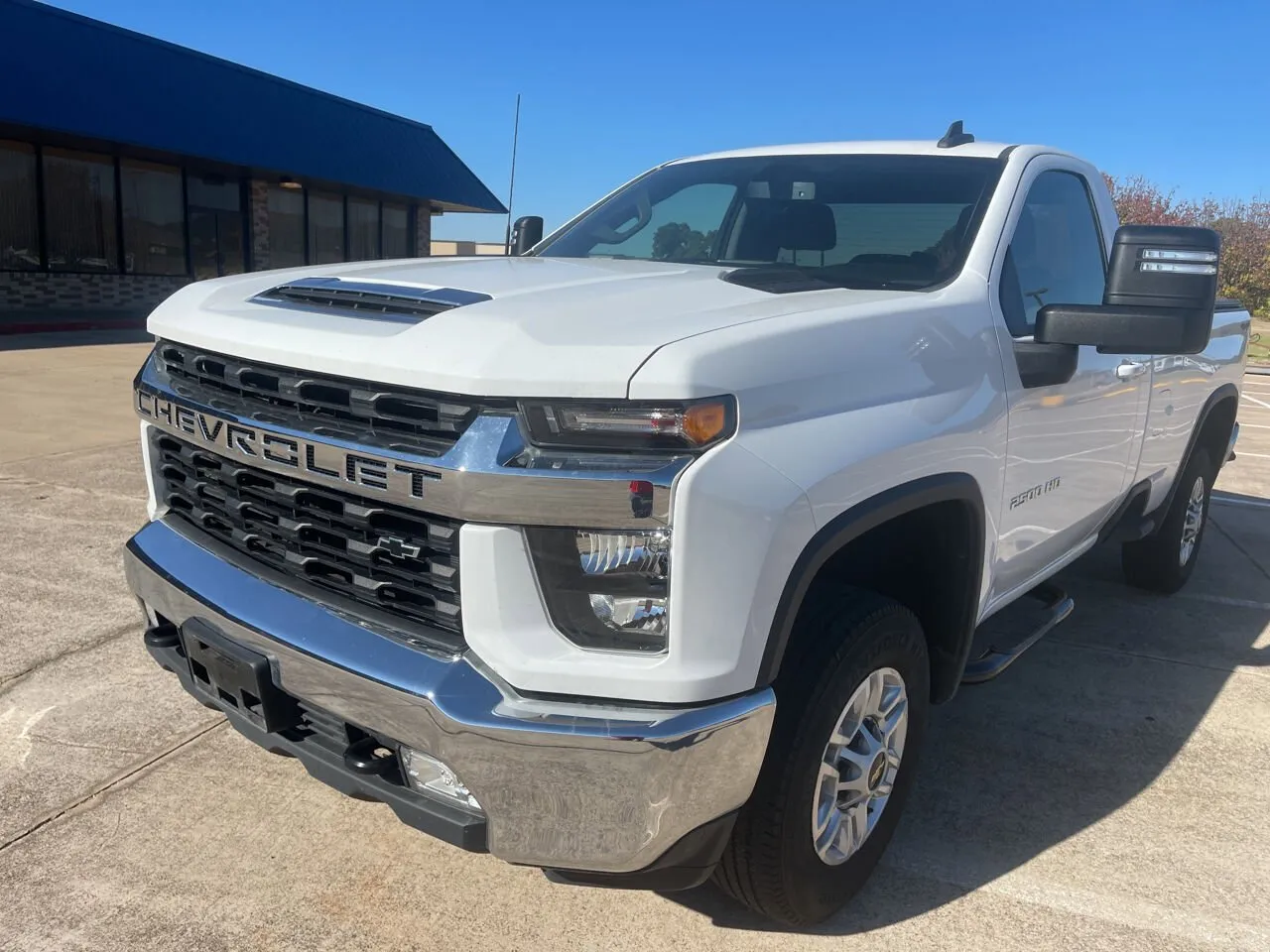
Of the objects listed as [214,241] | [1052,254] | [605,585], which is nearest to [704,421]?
[605,585]

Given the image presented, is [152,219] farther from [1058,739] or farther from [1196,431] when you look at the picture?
[1058,739]

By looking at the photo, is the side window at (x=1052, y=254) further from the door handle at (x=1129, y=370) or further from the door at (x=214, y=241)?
the door at (x=214, y=241)

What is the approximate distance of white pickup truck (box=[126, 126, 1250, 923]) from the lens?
1902 millimetres

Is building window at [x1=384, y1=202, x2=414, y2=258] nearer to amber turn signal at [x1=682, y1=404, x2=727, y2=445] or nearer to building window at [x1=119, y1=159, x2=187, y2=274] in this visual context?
building window at [x1=119, y1=159, x2=187, y2=274]

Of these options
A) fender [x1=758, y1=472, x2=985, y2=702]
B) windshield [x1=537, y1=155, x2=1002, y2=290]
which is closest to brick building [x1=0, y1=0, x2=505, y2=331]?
windshield [x1=537, y1=155, x2=1002, y2=290]

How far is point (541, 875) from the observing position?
107 inches

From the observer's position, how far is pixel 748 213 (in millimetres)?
3654

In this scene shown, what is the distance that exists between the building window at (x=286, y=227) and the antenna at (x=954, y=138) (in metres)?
19.8

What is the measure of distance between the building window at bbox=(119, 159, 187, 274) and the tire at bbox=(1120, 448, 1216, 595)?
18.2 meters

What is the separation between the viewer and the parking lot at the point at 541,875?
2.49 m

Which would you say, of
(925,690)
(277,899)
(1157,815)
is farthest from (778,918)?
(1157,815)

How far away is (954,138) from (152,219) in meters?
18.7

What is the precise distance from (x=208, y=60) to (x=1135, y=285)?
19885 mm

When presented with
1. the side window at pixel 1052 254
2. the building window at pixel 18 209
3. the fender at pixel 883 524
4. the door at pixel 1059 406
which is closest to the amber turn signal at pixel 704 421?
the fender at pixel 883 524
